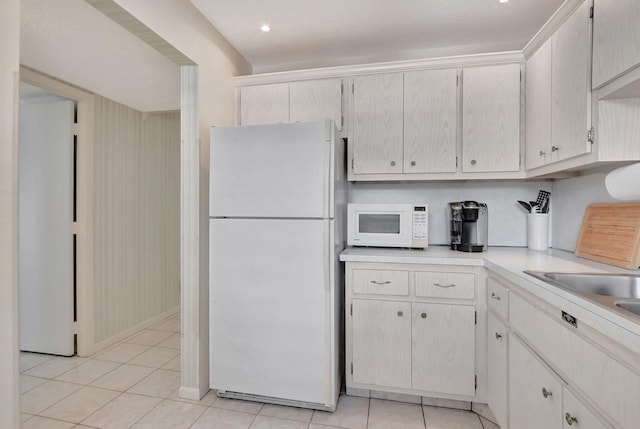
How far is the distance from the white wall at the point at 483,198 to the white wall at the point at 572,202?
0.55ft

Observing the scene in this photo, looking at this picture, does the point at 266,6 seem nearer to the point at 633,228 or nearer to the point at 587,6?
the point at 587,6

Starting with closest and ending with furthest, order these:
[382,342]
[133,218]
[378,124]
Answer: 1. [382,342]
2. [378,124]
3. [133,218]

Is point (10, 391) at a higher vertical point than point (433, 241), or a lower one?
lower

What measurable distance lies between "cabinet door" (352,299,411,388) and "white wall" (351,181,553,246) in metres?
0.84

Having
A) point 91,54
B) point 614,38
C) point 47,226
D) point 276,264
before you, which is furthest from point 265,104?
point 47,226

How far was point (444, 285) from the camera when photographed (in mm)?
1922

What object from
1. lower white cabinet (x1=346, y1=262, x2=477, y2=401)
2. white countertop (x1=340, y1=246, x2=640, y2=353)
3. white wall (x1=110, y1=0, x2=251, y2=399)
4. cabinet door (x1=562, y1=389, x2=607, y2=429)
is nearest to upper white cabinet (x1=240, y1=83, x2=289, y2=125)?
white wall (x1=110, y1=0, x2=251, y2=399)

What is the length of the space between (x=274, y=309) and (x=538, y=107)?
200 cm

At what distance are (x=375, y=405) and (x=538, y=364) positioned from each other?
1.09 m

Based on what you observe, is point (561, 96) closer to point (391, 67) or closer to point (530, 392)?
point (391, 67)

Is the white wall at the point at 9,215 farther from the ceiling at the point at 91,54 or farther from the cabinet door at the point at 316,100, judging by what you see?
the cabinet door at the point at 316,100

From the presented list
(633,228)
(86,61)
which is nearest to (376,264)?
(633,228)

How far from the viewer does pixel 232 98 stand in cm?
254

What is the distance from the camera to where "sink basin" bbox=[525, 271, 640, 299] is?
1.36m
